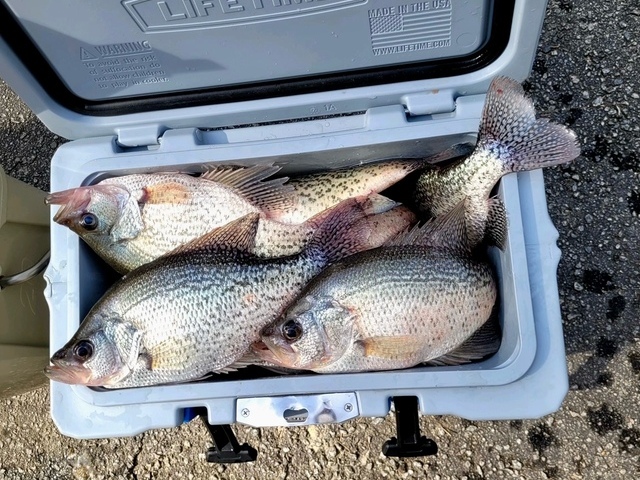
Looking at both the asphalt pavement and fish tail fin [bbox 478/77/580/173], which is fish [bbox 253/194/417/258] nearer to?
fish tail fin [bbox 478/77/580/173]

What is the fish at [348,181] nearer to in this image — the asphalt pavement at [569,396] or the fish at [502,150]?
the fish at [502,150]

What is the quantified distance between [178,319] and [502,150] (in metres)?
0.69

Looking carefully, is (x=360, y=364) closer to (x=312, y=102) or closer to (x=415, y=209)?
(x=415, y=209)

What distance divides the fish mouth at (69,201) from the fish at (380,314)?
1.46 feet

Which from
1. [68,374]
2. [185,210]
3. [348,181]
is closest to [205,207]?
[185,210]

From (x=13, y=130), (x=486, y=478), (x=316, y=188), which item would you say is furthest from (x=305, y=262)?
(x=13, y=130)

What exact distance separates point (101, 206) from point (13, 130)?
1.05 metres

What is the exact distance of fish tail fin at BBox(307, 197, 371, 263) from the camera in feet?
3.65

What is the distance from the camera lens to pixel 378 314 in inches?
39.9

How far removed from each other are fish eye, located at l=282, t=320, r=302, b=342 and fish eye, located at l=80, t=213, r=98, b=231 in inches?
17.4

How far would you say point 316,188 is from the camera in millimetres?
1203

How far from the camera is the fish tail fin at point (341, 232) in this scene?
3.65 feet

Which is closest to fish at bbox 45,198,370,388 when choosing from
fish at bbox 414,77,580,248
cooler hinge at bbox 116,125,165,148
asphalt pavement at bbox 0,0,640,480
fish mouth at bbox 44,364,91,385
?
fish mouth at bbox 44,364,91,385

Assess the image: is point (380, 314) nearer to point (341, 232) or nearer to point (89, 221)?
point (341, 232)
